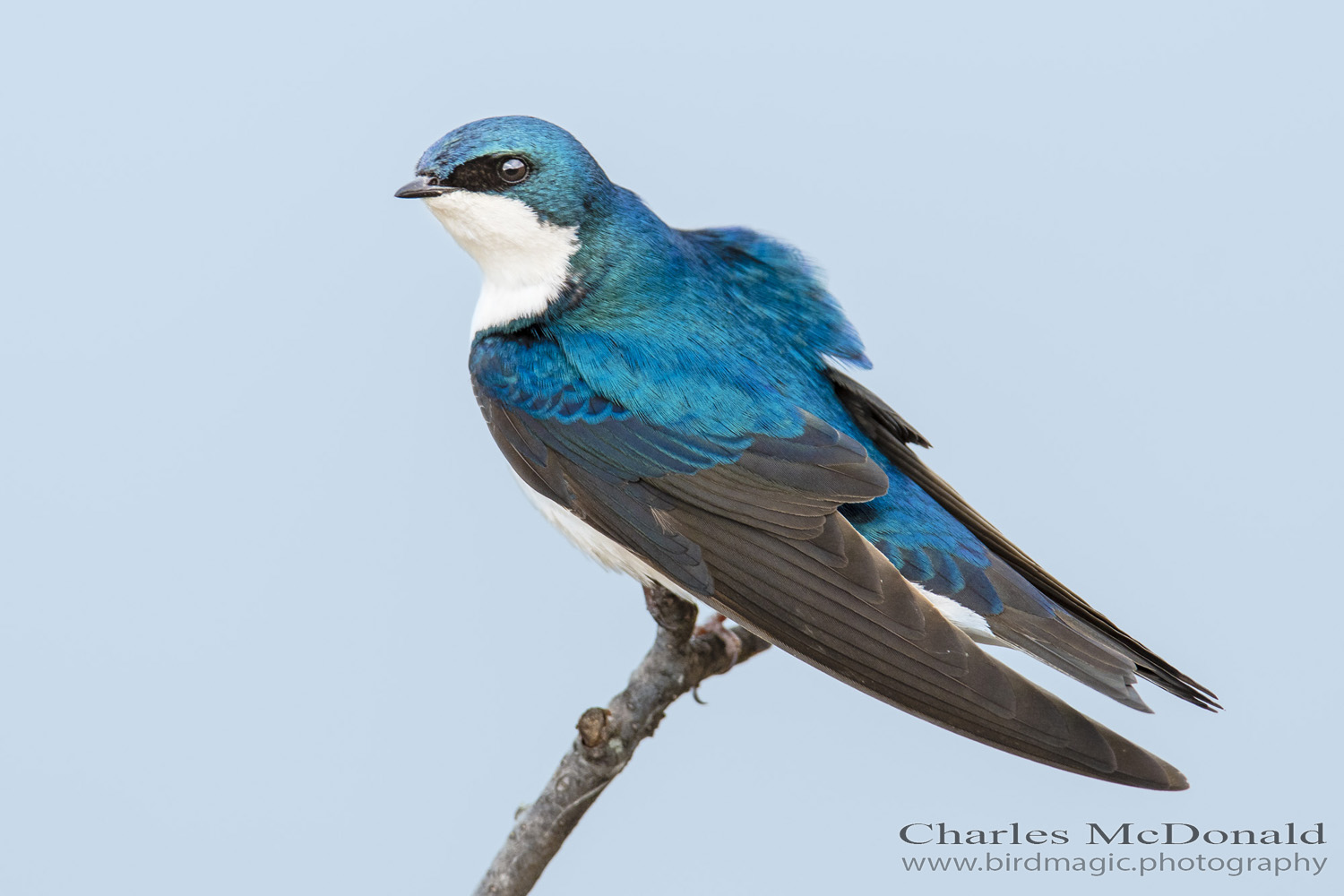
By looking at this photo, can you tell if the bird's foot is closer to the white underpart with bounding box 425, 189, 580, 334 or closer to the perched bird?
the perched bird

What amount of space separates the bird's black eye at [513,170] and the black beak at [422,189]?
0.19 ft

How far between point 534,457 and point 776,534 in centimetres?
30

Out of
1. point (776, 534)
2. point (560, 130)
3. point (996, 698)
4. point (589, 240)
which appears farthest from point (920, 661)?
point (560, 130)

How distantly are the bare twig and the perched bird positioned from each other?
7cm

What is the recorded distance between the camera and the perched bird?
54.5 inches

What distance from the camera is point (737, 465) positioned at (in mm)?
1484

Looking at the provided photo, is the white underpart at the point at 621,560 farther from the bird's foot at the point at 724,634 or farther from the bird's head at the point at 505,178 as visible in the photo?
the bird's head at the point at 505,178

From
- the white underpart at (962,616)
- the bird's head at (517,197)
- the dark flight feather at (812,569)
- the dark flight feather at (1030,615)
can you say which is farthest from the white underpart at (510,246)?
the white underpart at (962,616)

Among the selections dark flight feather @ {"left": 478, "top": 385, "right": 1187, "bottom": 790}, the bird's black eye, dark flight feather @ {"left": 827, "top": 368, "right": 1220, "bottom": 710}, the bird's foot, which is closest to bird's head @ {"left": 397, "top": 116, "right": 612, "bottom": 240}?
the bird's black eye

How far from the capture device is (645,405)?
1513mm

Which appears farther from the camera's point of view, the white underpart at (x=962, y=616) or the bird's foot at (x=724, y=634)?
the bird's foot at (x=724, y=634)

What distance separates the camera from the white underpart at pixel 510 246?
5.13 ft

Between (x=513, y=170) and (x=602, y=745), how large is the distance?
634mm

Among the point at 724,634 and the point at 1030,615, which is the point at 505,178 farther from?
the point at 1030,615
